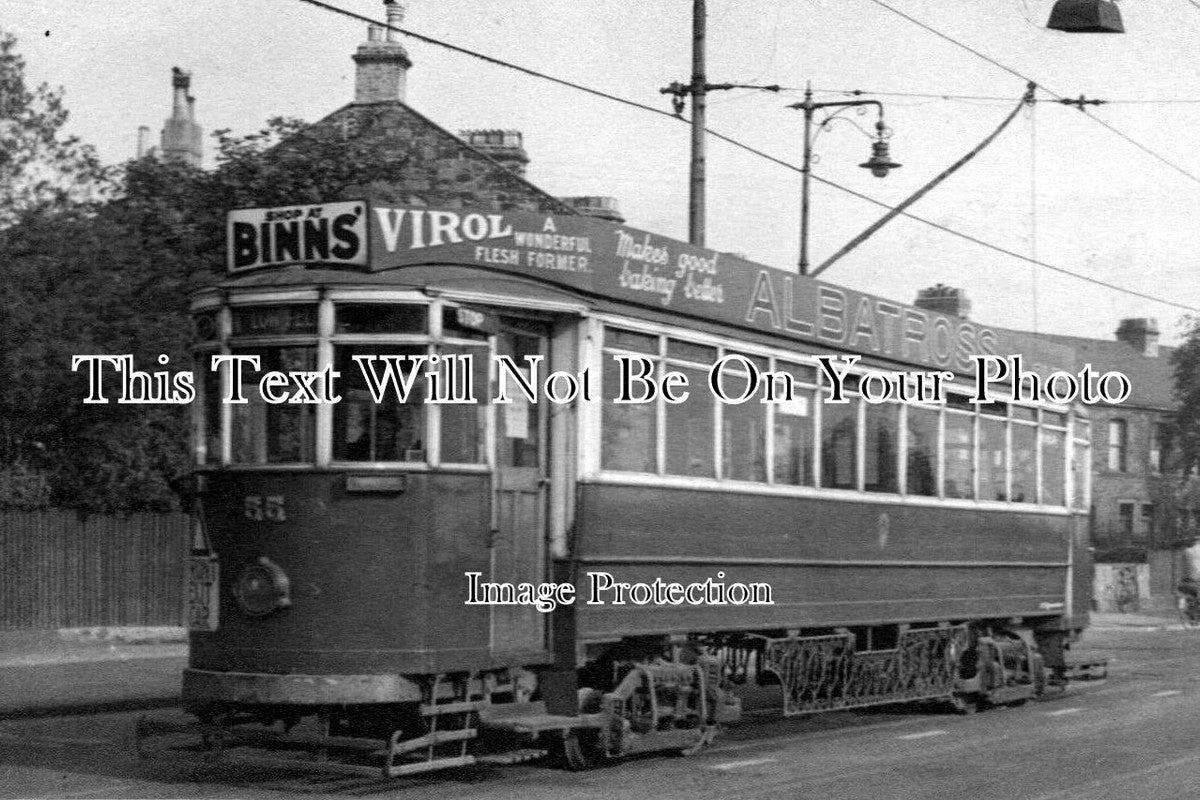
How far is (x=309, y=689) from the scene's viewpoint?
416 inches

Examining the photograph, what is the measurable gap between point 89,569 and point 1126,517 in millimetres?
40202

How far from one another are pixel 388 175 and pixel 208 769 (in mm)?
13546

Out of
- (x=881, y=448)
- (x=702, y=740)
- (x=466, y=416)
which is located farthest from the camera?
(x=881, y=448)

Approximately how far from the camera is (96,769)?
40.0ft

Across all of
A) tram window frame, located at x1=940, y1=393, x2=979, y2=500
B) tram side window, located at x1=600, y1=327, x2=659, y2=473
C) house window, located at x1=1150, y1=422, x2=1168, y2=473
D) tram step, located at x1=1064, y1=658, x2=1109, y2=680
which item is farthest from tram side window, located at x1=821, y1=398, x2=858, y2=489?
house window, located at x1=1150, y1=422, x2=1168, y2=473

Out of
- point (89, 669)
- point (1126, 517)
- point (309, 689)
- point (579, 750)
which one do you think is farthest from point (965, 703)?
point (1126, 517)

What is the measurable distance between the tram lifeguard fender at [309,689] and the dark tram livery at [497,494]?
0.02m

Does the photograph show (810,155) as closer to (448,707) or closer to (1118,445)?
(448,707)

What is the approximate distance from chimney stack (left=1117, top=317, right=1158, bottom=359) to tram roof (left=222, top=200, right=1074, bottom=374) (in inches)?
2005

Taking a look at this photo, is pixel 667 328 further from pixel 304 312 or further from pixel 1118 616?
pixel 1118 616

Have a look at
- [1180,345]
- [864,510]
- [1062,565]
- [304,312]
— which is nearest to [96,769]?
[304,312]

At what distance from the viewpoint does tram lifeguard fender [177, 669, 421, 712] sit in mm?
10555

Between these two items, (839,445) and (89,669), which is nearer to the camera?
(839,445)

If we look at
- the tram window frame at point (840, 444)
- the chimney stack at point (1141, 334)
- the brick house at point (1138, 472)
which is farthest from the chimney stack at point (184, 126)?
the chimney stack at point (1141, 334)
